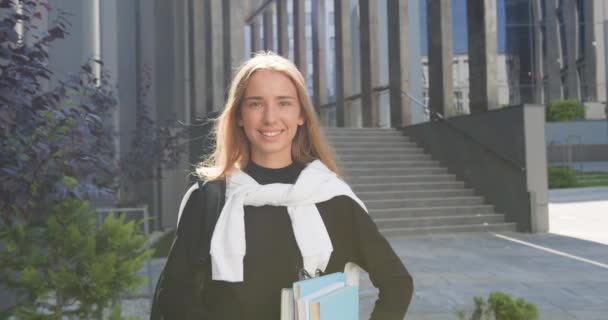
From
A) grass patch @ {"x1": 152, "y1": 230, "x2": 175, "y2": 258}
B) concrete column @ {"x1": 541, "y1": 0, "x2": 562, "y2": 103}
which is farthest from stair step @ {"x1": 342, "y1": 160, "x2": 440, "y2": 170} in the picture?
concrete column @ {"x1": 541, "y1": 0, "x2": 562, "y2": 103}

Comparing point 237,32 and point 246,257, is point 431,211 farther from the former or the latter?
point 246,257

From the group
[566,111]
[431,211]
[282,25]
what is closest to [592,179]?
[566,111]

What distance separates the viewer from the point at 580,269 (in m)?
8.16

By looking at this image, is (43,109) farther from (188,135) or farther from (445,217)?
(188,135)

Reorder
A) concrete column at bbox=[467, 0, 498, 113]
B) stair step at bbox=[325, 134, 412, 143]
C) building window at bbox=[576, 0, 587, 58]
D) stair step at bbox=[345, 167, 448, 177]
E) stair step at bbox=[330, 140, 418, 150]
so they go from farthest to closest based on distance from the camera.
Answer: building window at bbox=[576, 0, 587, 58], stair step at bbox=[325, 134, 412, 143], stair step at bbox=[330, 140, 418, 150], stair step at bbox=[345, 167, 448, 177], concrete column at bbox=[467, 0, 498, 113]

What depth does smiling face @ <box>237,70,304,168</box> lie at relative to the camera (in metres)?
2.02

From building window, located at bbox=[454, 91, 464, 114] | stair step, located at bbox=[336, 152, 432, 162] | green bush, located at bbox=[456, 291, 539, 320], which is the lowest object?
green bush, located at bbox=[456, 291, 539, 320]

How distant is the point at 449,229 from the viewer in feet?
40.1

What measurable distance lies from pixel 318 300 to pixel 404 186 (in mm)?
12287

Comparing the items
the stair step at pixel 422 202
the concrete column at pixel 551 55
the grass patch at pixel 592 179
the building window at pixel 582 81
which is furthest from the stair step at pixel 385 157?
the concrete column at pixel 551 55

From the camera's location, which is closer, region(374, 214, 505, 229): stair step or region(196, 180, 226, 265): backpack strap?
region(196, 180, 226, 265): backpack strap

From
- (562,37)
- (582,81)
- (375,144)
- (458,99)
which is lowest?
(375,144)

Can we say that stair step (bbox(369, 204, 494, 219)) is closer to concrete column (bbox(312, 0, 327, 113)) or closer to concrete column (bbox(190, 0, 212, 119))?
concrete column (bbox(190, 0, 212, 119))

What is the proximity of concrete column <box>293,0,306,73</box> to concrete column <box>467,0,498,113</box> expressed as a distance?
14.2 metres
